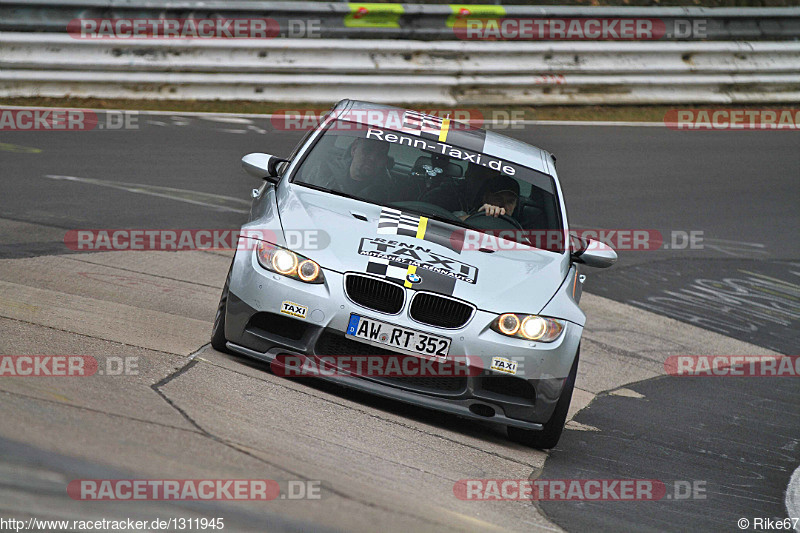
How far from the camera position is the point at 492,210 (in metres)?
6.70

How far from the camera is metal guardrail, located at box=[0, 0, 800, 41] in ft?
44.5

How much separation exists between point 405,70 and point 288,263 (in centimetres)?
1019

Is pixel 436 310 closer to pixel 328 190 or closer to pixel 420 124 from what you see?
pixel 328 190

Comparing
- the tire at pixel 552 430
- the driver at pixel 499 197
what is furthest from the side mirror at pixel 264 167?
the tire at pixel 552 430

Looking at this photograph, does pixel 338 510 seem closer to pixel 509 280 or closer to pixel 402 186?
pixel 509 280

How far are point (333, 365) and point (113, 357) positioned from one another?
1196mm

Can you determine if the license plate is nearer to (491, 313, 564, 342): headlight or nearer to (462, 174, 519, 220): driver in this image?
(491, 313, 564, 342): headlight

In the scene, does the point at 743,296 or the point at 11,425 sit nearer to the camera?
the point at 11,425

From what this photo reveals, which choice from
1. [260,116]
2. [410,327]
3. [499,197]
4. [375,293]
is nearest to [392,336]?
[410,327]

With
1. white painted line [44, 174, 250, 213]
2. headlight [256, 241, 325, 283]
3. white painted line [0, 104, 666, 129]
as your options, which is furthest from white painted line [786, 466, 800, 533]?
white painted line [0, 104, 666, 129]

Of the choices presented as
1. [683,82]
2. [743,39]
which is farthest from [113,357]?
[743,39]

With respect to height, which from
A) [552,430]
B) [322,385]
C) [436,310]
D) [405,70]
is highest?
[405,70]

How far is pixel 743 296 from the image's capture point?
10570 millimetres

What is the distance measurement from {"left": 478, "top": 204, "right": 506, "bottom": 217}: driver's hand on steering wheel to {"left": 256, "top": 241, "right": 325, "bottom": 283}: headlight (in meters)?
1.50
